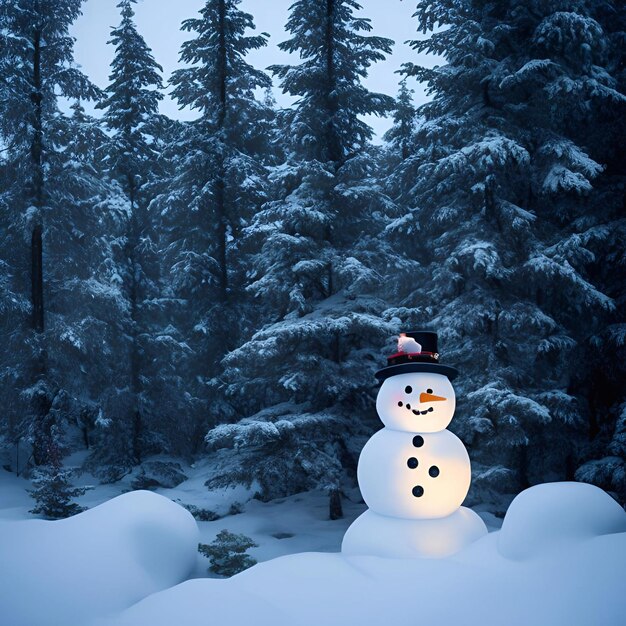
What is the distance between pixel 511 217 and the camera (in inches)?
393

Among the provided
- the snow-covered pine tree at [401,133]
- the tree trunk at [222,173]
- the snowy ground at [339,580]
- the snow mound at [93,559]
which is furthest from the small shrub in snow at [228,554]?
the snow-covered pine tree at [401,133]

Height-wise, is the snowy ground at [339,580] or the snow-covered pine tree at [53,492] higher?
the snowy ground at [339,580]

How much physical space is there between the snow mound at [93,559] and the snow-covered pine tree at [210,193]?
7669 mm

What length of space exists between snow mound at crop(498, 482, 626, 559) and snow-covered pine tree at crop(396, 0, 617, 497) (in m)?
3.68

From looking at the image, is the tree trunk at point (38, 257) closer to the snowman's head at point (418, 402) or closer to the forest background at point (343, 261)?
the forest background at point (343, 261)

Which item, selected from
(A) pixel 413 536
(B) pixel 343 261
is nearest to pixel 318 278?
(B) pixel 343 261

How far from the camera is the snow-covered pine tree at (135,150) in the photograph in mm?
14453

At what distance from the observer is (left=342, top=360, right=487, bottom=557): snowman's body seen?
563 cm

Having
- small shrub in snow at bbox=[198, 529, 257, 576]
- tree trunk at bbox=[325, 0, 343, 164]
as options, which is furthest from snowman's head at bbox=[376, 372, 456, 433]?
tree trunk at bbox=[325, 0, 343, 164]

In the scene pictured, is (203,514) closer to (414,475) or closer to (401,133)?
(414,475)

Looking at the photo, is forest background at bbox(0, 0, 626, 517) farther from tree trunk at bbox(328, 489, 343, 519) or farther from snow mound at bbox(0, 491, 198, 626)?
snow mound at bbox(0, 491, 198, 626)

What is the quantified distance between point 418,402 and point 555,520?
5.62 ft

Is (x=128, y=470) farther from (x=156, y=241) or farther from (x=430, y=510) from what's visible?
(x=430, y=510)

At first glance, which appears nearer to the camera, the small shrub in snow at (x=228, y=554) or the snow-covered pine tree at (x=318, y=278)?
the small shrub in snow at (x=228, y=554)
